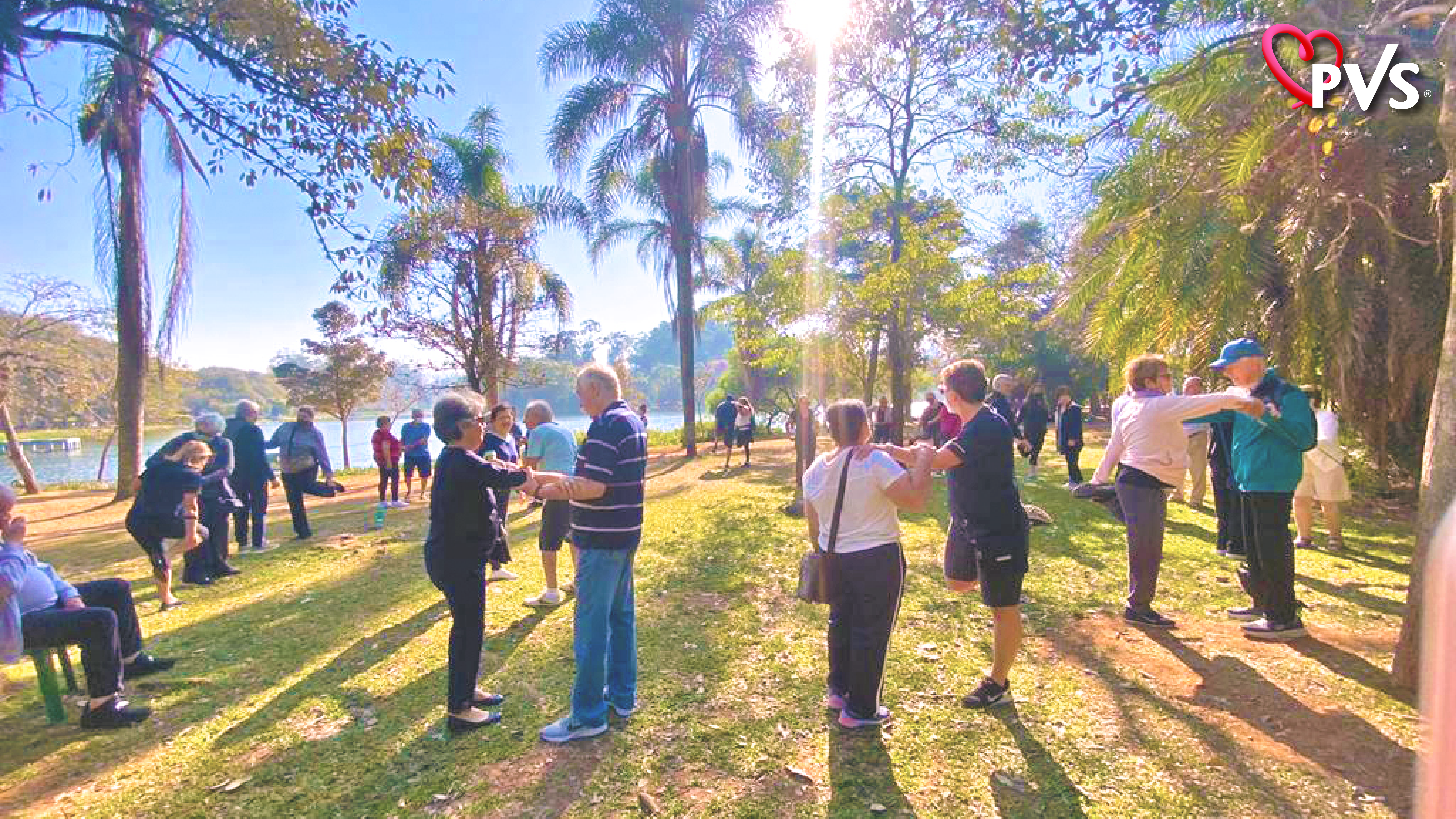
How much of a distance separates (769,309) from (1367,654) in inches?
370

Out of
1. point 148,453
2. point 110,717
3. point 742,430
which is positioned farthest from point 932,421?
point 148,453

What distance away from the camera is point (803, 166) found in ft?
42.8

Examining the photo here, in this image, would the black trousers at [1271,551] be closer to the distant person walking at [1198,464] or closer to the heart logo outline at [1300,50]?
the heart logo outline at [1300,50]

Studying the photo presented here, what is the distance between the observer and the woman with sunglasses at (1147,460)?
434 cm

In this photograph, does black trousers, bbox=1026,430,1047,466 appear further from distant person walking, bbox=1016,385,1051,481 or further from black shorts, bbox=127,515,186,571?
black shorts, bbox=127,515,186,571

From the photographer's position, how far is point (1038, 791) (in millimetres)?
2992

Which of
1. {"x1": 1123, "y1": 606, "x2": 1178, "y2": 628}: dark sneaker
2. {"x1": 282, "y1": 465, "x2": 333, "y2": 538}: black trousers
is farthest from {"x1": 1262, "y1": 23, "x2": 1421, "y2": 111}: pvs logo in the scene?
{"x1": 282, "y1": 465, "x2": 333, "y2": 538}: black trousers

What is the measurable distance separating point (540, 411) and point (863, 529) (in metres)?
3.82

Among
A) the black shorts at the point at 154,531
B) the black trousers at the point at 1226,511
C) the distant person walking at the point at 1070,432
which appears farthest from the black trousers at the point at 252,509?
the distant person walking at the point at 1070,432

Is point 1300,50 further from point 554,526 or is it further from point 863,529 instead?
point 554,526

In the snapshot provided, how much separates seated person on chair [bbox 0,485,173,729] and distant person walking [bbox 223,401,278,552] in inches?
149

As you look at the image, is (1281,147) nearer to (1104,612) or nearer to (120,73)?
(1104,612)

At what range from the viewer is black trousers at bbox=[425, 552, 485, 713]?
344 cm

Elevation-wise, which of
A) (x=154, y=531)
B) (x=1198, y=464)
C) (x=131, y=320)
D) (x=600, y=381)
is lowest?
(x=1198, y=464)
